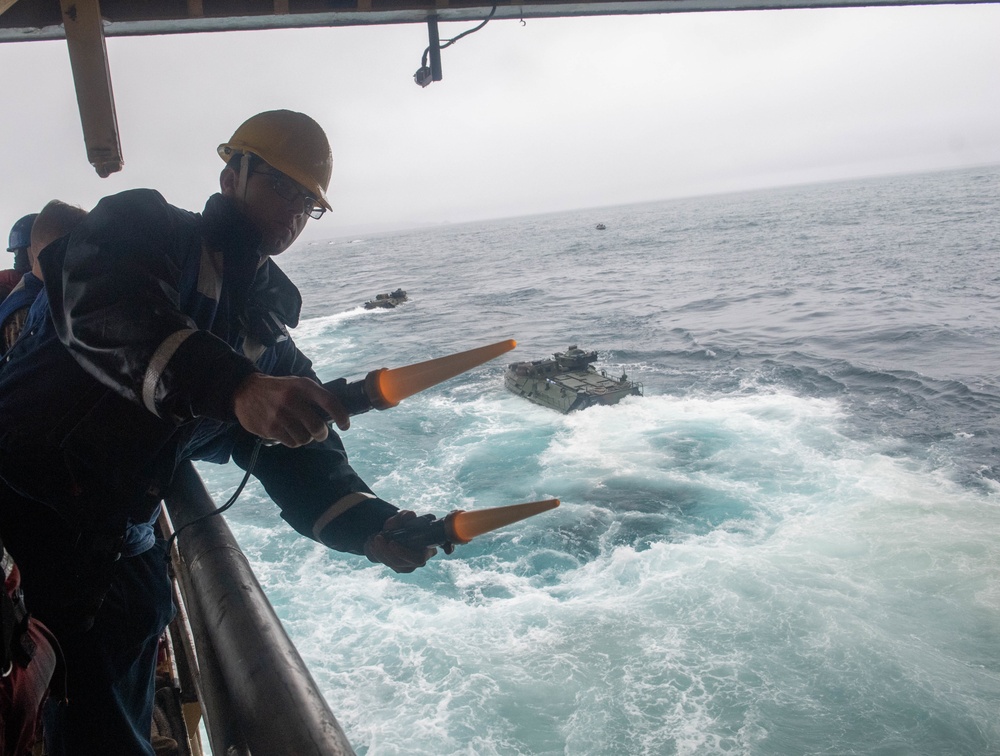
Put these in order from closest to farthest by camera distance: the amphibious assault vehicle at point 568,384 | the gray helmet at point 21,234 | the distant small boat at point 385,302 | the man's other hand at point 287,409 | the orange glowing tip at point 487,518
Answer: the man's other hand at point 287,409
the orange glowing tip at point 487,518
the gray helmet at point 21,234
the amphibious assault vehicle at point 568,384
the distant small boat at point 385,302

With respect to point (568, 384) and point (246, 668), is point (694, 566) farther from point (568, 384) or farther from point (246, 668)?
point (246, 668)

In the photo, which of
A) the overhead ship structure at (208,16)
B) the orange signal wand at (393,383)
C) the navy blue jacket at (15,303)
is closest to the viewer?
the orange signal wand at (393,383)

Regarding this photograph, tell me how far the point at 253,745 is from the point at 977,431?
25682mm

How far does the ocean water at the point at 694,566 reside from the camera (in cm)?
1123

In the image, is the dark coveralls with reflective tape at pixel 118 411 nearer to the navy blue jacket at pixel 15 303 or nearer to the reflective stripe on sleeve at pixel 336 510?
the reflective stripe on sleeve at pixel 336 510

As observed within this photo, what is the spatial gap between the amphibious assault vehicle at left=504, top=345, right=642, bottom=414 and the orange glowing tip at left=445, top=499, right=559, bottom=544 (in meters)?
23.9

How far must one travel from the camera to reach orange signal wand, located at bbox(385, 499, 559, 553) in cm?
197

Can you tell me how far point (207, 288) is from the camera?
2.00 m

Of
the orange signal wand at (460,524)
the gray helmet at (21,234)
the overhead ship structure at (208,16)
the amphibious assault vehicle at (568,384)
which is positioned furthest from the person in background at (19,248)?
the amphibious assault vehicle at (568,384)

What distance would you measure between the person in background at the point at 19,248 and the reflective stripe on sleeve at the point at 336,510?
3658mm

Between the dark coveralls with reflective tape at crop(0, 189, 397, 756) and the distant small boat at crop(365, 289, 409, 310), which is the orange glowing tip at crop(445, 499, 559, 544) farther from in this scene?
the distant small boat at crop(365, 289, 409, 310)

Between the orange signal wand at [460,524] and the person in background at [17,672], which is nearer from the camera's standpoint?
the person in background at [17,672]

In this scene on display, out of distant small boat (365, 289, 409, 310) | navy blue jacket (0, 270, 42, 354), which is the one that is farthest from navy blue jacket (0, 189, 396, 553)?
distant small boat (365, 289, 409, 310)

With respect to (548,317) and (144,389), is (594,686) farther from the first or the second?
Result: (548,317)
